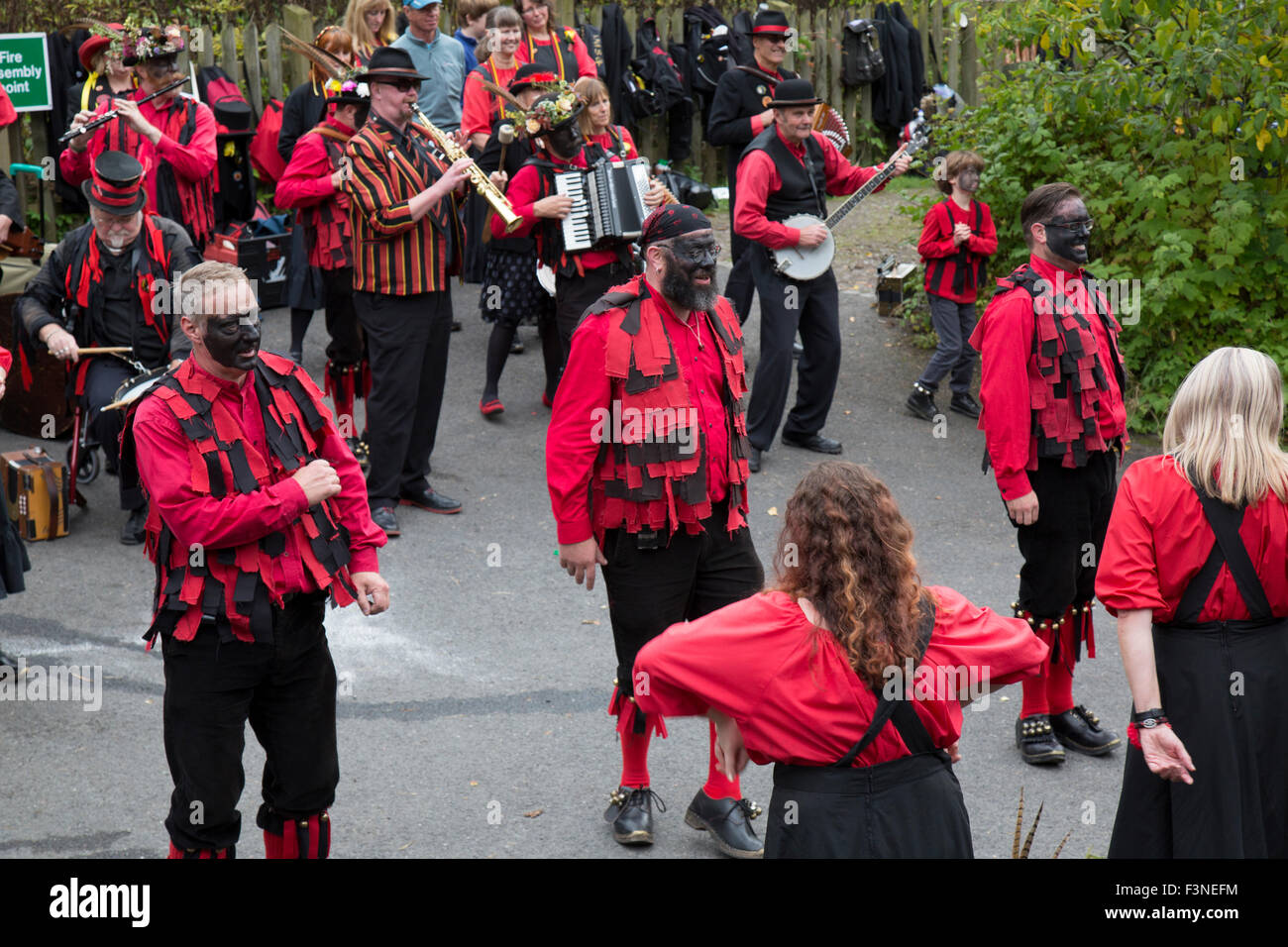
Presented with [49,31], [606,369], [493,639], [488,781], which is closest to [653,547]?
[606,369]

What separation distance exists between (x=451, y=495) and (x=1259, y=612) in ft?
18.1

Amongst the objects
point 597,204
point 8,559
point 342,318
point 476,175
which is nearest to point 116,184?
point 342,318

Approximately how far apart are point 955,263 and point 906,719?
7021 millimetres

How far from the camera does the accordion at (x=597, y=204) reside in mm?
8570

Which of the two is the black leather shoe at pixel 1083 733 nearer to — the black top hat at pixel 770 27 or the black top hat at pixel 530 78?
the black top hat at pixel 530 78

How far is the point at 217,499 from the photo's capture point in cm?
427

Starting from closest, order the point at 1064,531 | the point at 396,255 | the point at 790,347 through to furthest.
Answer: the point at 1064,531, the point at 396,255, the point at 790,347

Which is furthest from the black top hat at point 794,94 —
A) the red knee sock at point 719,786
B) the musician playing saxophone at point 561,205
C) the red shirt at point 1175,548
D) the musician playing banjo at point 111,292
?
the red shirt at point 1175,548

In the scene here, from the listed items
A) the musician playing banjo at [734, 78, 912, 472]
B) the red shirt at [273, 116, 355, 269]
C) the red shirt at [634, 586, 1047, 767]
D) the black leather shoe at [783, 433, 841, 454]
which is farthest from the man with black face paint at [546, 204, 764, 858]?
the black leather shoe at [783, 433, 841, 454]

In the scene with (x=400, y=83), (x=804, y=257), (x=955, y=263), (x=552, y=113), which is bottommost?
(x=955, y=263)

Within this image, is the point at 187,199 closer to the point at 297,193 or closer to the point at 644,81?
the point at 297,193

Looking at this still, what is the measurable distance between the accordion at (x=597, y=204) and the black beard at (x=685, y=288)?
3522 millimetres

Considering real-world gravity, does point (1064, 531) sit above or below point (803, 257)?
below

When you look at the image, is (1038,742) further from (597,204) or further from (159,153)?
(159,153)
